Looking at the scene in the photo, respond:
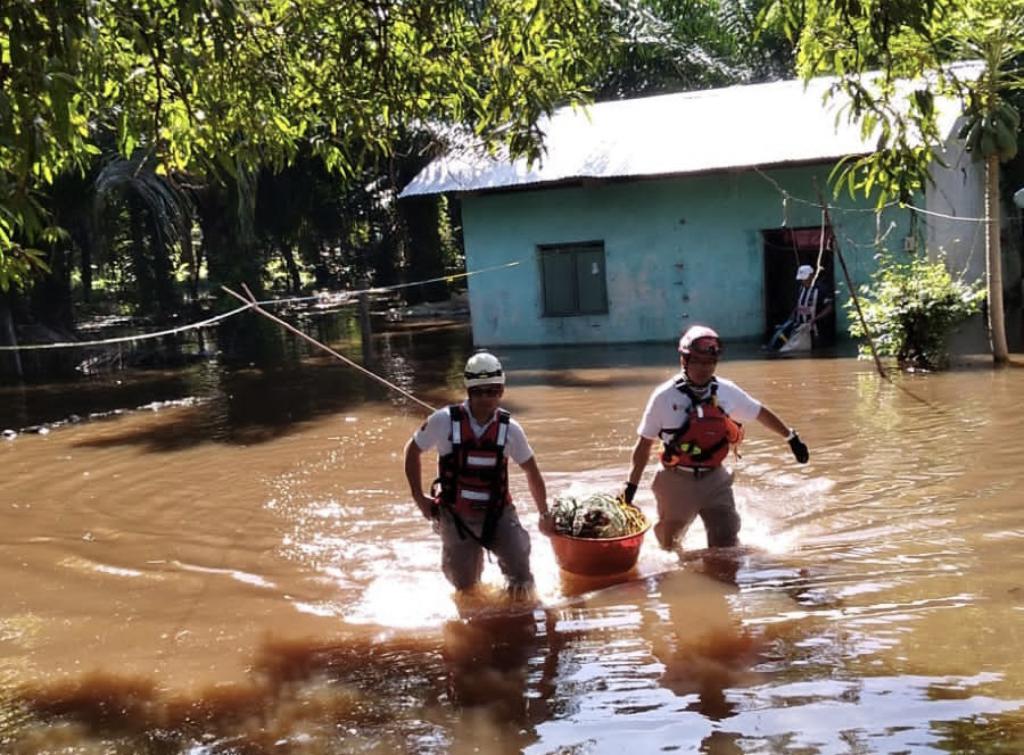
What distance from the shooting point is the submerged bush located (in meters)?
13.1

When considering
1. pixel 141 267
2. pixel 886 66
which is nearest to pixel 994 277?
pixel 886 66

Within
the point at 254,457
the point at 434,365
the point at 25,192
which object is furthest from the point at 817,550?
the point at 434,365

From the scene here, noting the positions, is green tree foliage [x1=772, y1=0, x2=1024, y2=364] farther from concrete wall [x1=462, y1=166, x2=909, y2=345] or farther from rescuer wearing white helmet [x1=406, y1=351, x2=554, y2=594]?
concrete wall [x1=462, y1=166, x2=909, y2=345]

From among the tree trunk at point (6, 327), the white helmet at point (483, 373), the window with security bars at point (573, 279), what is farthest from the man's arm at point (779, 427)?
the tree trunk at point (6, 327)

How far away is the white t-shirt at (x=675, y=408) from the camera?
589 cm

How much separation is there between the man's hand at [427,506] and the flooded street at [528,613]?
635 millimetres

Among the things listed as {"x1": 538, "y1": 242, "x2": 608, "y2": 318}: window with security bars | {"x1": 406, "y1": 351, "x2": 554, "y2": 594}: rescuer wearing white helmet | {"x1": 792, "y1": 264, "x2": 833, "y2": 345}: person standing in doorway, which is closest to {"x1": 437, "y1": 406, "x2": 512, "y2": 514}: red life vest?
{"x1": 406, "y1": 351, "x2": 554, "y2": 594}: rescuer wearing white helmet

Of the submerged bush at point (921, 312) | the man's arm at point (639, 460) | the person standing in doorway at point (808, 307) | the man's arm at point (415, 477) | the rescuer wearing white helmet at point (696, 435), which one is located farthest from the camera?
the person standing in doorway at point (808, 307)

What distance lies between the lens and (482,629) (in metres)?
5.56

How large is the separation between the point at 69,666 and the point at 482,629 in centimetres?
223

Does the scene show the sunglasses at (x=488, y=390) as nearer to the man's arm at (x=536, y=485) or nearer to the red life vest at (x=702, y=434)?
the man's arm at (x=536, y=485)

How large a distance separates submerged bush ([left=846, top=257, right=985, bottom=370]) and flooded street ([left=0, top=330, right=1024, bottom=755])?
2100 mm

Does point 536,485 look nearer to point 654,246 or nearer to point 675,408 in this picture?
point 675,408

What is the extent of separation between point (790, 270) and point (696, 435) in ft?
46.2
